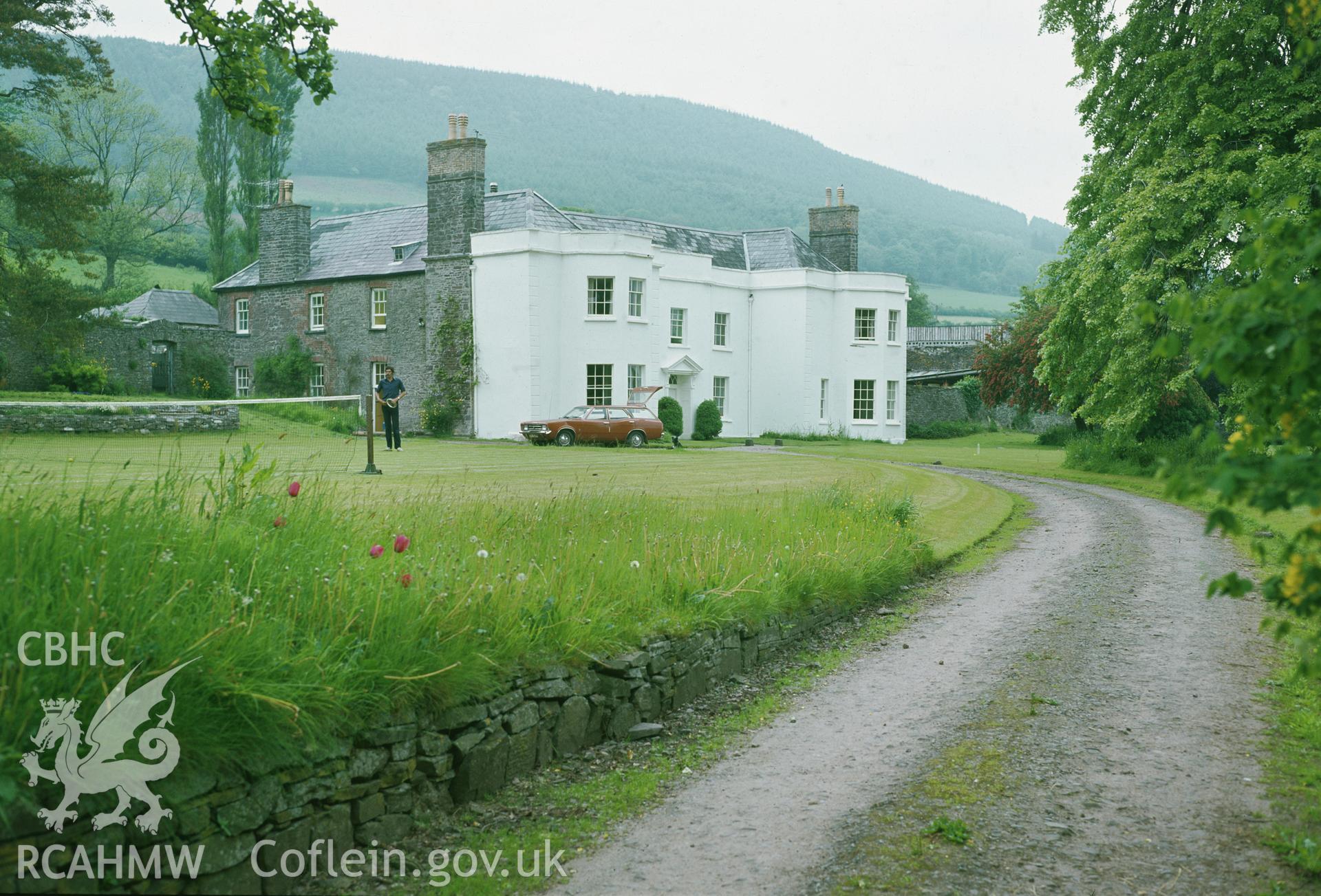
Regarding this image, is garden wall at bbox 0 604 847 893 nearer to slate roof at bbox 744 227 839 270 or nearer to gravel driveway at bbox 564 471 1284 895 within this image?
gravel driveway at bbox 564 471 1284 895

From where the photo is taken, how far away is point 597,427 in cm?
3369

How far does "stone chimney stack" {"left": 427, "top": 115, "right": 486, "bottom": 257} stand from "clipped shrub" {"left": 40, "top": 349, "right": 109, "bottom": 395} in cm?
1316

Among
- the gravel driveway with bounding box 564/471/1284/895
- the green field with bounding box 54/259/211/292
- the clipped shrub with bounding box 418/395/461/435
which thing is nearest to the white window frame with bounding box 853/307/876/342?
the clipped shrub with bounding box 418/395/461/435

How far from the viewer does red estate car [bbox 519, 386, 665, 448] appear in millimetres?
33375

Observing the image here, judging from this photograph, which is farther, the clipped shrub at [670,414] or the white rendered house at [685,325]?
the clipped shrub at [670,414]

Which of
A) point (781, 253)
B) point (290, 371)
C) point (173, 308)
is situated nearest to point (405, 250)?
point (290, 371)

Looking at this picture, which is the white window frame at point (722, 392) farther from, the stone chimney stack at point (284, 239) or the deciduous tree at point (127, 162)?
the deciduous tree at point (127, 162)

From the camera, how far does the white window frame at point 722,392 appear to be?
44469 mm

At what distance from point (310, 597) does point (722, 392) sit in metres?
39.1

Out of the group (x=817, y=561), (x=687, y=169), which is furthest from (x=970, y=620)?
(x=687, y=169)

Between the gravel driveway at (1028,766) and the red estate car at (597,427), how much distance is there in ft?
72.4

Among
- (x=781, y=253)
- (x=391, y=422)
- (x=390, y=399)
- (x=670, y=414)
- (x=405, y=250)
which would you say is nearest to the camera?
(x=390, y=399)

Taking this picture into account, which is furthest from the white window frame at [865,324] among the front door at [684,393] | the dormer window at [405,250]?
the dormer window at [405,250]

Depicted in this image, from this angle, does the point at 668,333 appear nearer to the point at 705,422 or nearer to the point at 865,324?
the point at 705,422
